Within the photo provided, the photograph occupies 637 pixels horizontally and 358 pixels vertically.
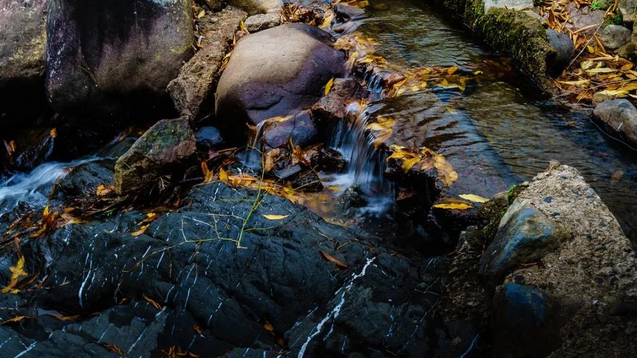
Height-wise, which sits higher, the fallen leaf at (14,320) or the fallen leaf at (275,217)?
the fallen leaf at (275,217)

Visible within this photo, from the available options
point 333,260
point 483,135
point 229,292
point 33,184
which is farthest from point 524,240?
point 33,184

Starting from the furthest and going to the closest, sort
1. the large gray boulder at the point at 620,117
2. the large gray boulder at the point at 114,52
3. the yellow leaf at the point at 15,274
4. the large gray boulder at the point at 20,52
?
the large gray boulder at the point at 20,52, the large gray boulder at the point at 114,52, the large gray boulder at the point at 620,117, the yellow leaf at the point at 15,274

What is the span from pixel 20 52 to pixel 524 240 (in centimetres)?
590

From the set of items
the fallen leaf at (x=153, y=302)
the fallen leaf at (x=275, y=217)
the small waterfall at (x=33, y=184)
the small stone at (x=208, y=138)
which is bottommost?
the small waterfall at (x=33, y=184)

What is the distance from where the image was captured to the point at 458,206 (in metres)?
3.16

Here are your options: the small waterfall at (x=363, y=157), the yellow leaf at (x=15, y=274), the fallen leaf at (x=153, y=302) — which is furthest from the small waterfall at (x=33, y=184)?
the small waterfall at (x=363, y=157)

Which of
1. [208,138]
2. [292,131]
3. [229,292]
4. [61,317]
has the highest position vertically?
[292,131]

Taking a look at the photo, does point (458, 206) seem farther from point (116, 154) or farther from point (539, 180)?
point (116, 154)

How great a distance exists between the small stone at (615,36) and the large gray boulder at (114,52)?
167 inches

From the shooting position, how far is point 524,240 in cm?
221

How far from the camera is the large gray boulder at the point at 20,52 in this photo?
578cm

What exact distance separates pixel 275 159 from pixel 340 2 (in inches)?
125

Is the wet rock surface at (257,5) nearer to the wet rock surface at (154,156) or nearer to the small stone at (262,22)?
the small stone at (262,22)

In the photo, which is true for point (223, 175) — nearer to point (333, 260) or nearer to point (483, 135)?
point (333, 260)
